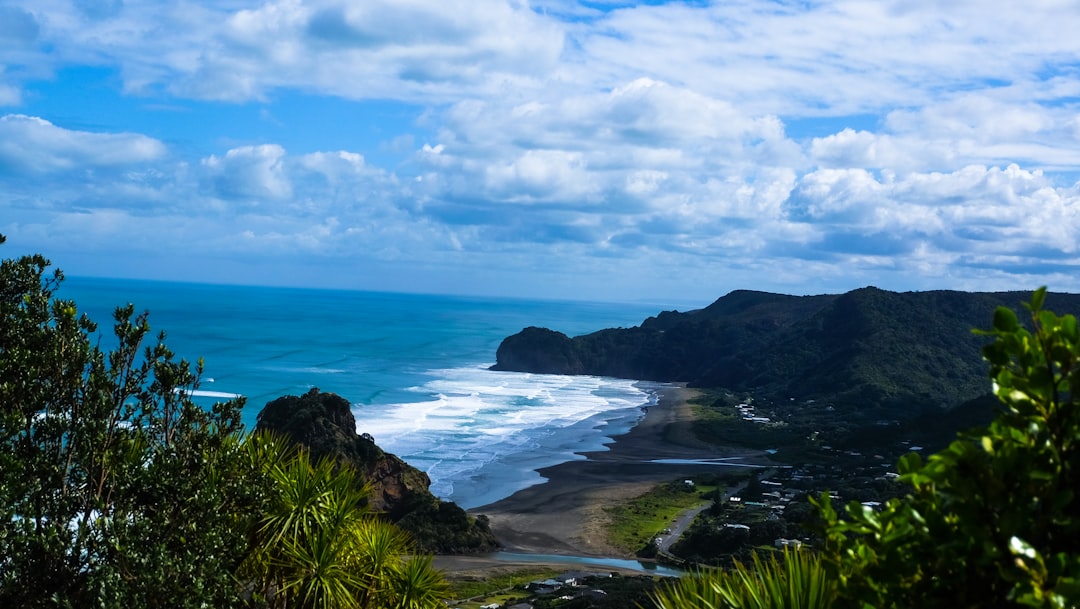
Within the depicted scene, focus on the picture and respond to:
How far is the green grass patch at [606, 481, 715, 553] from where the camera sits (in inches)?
1511

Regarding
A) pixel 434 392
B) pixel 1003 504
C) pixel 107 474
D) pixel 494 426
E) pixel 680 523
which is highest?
pixel 1003 504

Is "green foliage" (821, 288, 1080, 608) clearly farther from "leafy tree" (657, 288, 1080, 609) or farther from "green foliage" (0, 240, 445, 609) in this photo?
"green foliage" (0, 240, 445, 609)

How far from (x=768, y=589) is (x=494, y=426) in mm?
60571

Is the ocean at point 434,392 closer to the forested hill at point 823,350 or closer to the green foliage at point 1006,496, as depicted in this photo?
the forested hill at point 823,350

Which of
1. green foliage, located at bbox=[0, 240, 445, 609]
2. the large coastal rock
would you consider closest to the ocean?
the large coastal rock

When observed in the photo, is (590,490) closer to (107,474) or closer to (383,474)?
(383,474)

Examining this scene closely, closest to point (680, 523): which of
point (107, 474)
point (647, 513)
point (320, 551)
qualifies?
point (647, 513)

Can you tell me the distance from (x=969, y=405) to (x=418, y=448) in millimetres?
37460

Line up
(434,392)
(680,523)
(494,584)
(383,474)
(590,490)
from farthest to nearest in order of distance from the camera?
(434,392), (590,490), (680,523), (383,474), (494,584)

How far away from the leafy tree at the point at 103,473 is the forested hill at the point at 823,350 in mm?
75201

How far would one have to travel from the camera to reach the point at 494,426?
65.5m

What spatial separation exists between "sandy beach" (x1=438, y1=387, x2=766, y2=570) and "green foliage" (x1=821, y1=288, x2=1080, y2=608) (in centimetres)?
3106

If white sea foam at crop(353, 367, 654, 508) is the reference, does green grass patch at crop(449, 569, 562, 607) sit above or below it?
below

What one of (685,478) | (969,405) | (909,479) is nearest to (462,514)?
(685,478)
